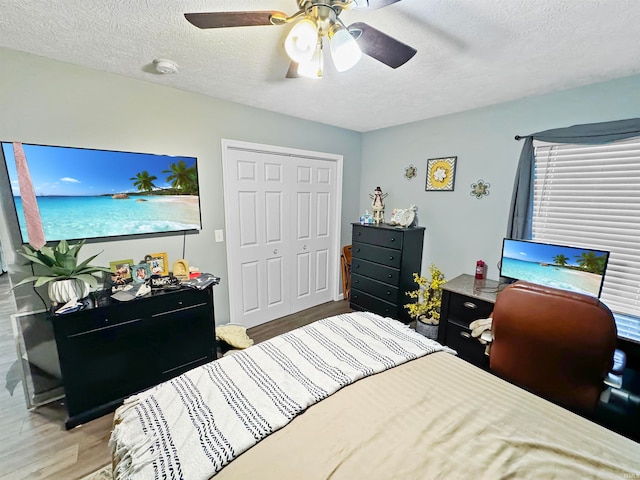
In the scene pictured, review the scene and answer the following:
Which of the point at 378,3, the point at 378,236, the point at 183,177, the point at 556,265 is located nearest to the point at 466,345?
the point at 556,265

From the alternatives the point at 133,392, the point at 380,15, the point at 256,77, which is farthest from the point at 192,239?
the point at 380,15

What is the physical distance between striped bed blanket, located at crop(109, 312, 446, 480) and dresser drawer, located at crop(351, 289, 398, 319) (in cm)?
138

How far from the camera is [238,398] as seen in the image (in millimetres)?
1087

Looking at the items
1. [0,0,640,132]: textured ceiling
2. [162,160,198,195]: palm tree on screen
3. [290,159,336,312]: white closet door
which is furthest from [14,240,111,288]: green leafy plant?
[290,159,336,312]: white closet door

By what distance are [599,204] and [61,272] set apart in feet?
12.7

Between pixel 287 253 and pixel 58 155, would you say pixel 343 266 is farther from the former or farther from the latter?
pixel 58 155

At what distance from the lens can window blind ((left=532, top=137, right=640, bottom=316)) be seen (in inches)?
75.0

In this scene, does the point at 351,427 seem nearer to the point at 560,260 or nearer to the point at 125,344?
the point at 125,344

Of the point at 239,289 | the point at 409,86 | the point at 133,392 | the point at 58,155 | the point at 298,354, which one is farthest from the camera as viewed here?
the point at 239,289

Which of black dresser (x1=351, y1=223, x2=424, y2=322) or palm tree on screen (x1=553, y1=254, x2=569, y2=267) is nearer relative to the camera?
palm tree on screen (x1=553, y1=254, x2=569, y2=267)

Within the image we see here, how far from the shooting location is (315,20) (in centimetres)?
107

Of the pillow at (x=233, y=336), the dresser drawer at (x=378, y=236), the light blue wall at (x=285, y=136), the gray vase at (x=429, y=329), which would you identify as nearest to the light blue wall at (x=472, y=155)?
the light blue wall at (x=285, y=136)

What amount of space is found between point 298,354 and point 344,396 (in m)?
0.35

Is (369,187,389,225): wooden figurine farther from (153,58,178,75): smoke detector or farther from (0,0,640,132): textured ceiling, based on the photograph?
(153,58,178,75): smoke detector
